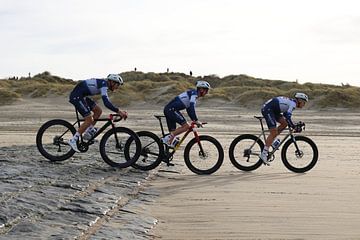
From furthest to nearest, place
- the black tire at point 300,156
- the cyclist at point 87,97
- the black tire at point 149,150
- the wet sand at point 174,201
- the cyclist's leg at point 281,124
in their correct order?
the cyclist's leg at point 281,124, the black tire at point 300,156, the black tire at point 149,150, the cyclist at point 87,97, the wet sand at point 174,201

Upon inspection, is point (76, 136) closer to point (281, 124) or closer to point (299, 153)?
point (281, 124)

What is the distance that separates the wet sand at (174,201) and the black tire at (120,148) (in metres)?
0.17

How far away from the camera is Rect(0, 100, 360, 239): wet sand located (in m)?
7.21

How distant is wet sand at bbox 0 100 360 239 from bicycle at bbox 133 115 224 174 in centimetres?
22

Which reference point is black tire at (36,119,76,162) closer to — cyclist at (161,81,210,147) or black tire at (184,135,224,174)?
cyclist at (161,81,210,147)

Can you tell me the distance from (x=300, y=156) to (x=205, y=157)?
6.12 ft

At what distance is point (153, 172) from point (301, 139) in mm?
2967

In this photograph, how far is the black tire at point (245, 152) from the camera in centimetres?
1300

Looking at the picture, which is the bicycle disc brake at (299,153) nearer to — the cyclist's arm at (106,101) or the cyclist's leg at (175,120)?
the cyclist's leg at (175,120)

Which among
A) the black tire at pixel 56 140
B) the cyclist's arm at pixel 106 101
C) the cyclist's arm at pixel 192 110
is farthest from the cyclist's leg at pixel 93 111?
the cyclist's arm at pixel 192 110

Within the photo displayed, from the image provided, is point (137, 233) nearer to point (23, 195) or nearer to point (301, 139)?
point (23, 195)

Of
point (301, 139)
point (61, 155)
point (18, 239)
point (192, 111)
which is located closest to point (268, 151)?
point (301, 139)

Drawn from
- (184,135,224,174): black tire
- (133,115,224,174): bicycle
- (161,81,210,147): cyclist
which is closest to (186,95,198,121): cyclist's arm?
(161,81,210,147): cyclist

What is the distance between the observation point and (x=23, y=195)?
8.48 metres
